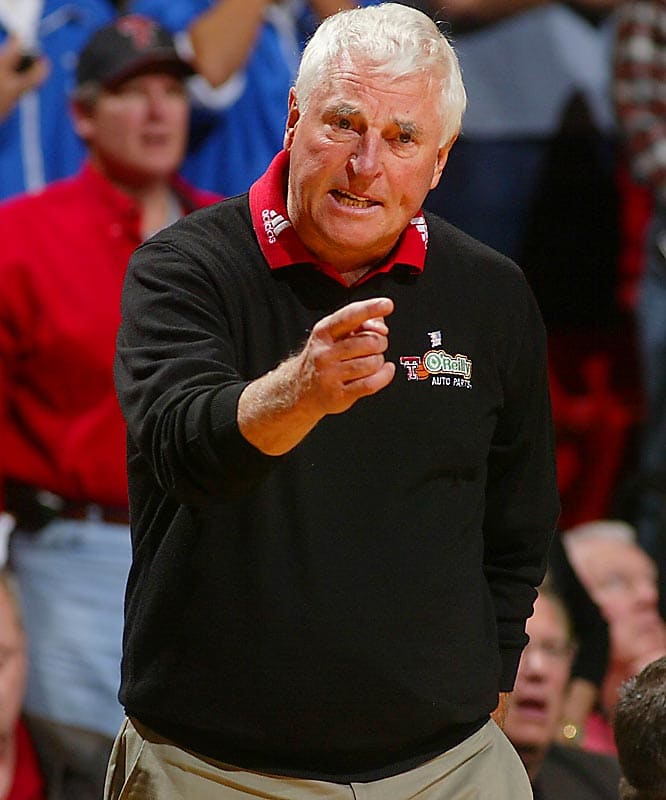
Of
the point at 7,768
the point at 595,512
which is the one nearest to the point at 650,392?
the point at 595,512

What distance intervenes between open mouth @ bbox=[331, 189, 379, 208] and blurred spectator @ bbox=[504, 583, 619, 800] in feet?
4.61

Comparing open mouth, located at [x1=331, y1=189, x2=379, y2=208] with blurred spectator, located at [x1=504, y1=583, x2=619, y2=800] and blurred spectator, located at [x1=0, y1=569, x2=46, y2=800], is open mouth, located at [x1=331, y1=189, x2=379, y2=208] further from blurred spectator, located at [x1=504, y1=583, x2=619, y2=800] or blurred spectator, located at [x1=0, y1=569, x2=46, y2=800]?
blurred spectator, located at [x1=0, y1=569, x2=46, y2=800]

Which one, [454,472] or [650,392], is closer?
[454,472]

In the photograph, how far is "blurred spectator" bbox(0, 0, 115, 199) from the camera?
3.78m

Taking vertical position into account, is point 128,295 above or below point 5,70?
above

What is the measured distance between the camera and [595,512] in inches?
181

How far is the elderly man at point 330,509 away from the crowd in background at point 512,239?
1065mm

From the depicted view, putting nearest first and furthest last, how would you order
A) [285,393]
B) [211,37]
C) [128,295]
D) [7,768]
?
[285,393] → [128,295] → [7,768] → [211,37]

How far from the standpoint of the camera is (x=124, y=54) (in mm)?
3572

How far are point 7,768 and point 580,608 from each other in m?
1.37

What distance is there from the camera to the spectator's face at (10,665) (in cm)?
304

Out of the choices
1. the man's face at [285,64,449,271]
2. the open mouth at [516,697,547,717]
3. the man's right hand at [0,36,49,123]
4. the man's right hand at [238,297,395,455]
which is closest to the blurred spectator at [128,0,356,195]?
the man's right hand at [0,36,49,123]

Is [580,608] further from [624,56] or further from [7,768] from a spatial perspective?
[624,56]

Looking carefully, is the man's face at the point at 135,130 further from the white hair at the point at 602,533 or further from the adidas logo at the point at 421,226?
the adidas logo at the point at 421,226
